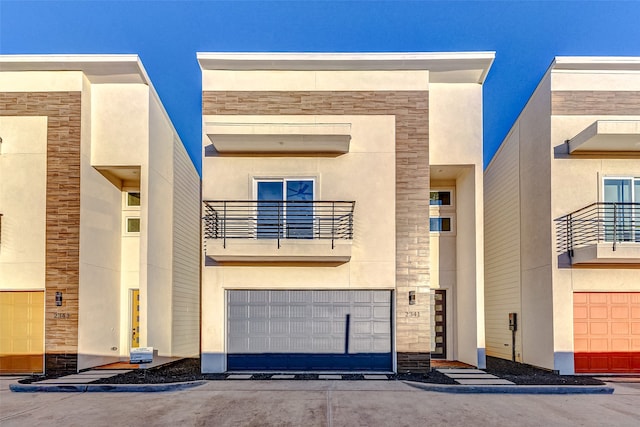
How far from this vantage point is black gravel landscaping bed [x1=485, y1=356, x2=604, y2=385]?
350 inches

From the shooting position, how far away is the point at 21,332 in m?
10.5

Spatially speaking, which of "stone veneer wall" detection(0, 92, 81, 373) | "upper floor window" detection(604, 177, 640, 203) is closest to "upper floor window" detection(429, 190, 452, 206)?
"upper floor window" detection(604, 177, 640, 203)

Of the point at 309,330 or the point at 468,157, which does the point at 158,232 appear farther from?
the point at 468,157

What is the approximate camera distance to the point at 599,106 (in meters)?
10.8

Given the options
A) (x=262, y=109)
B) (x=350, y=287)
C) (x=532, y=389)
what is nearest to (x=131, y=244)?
(x=262, y=109)

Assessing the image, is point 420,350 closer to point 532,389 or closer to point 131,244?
point 532,389

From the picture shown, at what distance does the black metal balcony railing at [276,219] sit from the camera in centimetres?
1006

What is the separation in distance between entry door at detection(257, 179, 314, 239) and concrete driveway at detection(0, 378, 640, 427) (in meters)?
3.40

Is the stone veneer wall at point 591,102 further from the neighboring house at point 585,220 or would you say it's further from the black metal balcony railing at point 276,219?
the black metal balcony railing at point 276,219

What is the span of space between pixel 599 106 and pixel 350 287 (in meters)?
7.87

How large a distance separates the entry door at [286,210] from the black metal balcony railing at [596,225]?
6.24 metres

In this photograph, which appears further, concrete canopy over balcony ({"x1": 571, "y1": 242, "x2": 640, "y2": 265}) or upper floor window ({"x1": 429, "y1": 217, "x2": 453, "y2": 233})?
upper floor window ({"x1": 429, "y1": 217, "x2": 453, "y2": 233})

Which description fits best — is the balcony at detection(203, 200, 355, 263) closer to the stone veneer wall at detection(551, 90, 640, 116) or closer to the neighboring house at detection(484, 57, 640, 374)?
the neighboring house at detection(484, 57, 640, 374)

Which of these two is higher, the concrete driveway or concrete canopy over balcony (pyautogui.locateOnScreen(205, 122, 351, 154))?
concrete canopy over balcony (pyautogui.locateOnScreen(205, 122, 351, 154))
